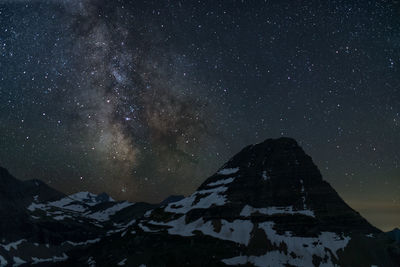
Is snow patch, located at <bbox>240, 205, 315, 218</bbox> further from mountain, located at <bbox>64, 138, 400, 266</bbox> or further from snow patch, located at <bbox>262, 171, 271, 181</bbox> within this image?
snow patch, located at <bbox>262, 171, 271, 181</bbox>

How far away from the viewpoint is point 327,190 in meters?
173

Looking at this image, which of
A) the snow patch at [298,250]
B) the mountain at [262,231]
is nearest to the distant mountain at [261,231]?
the snow patch at [298,250]

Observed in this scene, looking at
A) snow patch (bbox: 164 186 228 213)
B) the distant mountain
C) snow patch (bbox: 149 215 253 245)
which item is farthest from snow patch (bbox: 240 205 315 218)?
snow patch (bbox: 164 186 228 213)

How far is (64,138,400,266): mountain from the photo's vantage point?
135m

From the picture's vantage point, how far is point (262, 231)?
491ft

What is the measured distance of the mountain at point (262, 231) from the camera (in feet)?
442

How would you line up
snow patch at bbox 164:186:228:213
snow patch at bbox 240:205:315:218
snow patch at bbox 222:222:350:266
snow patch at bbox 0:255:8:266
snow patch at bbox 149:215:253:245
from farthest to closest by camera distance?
snow patch at bbox 0:255:8:266
snow patch at bbox 164:186:228:213
snow patch at bbox 240:205:315:218
snow patch at bbox 149:215:253:245
snow patch at bbox 222:222:350:266

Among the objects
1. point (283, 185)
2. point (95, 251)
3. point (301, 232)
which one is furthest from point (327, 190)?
point (95, 251)

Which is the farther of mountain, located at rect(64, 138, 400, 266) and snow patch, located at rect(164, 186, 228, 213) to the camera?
snow patch, located at rect(164, 186, 228, 213)

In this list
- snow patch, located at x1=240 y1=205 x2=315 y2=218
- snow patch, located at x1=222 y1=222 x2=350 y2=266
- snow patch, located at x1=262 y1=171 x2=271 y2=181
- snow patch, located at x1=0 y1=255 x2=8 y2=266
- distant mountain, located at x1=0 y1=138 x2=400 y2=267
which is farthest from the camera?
snow patch, located at x1=262 y1=171 x2=271 y2=181

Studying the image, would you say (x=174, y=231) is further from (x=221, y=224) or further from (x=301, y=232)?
(x=301, y=232)

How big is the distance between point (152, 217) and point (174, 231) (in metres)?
32.2

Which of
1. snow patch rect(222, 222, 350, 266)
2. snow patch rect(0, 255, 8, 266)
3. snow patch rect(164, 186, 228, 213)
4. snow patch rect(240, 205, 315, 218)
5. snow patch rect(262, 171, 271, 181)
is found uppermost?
snow patch rect(262, 171, 271, 181)

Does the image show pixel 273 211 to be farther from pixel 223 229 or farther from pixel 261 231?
pixel 223 229
